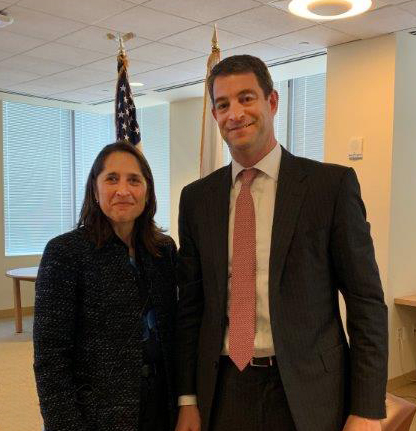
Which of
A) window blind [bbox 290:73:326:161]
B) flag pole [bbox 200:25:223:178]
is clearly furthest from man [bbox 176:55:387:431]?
window blind [bbox 290:73:326:161]

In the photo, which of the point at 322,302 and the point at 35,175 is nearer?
the point at 322,302

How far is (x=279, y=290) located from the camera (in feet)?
4.25

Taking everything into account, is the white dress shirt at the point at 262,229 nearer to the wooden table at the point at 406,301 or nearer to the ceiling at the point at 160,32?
the ceiling at the point at 160,32

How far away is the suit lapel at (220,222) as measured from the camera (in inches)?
54.2

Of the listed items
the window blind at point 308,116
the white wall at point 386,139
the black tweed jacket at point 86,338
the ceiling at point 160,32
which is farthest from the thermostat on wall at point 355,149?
the black tweed jacket at point 86,338

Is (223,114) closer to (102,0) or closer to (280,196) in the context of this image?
(280,196)

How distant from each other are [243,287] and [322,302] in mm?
210

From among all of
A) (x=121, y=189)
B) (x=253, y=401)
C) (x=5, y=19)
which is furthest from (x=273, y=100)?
(x=5, y=19)

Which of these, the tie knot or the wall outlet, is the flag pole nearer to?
the tie knot

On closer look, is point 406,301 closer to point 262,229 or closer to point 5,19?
point 262,229

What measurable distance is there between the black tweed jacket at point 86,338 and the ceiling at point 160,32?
231cm

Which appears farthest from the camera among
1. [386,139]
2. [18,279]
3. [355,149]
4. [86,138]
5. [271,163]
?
[86,138]

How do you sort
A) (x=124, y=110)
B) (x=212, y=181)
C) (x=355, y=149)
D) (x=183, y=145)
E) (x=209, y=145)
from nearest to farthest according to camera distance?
(x=212, y=181)
(x=209, y=145)
(x=124, y=110)
(x=355, y=149)
(x=183, y=145)

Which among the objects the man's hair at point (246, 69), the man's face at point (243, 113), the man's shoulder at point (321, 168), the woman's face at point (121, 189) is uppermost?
the man's hair at point (246, 69)
